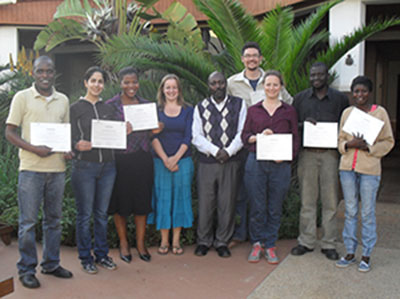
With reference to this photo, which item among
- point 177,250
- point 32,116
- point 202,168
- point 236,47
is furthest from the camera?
point 236,47

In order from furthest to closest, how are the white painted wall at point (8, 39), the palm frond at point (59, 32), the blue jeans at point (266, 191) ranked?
Result: the white painted wall at point (8, 39) < the palm frond at point (59, 32) < the blue jeans at point (266, 191)

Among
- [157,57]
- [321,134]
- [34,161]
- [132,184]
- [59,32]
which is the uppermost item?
[59,32]

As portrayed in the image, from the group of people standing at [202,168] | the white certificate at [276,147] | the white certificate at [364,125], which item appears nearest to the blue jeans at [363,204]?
the group of people standing at [202,168]

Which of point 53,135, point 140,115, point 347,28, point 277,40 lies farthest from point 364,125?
point 347,28

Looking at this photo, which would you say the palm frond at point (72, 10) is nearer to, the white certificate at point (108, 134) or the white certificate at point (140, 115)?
the white certificate at point (140, 115)

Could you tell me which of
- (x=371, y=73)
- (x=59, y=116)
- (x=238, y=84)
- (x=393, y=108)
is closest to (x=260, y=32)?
(x=238, y=84)

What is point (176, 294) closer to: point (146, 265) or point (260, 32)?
point (146, 265)

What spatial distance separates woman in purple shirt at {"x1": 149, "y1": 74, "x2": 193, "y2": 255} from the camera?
16.0 ft

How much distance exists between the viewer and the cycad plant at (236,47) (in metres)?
6.51

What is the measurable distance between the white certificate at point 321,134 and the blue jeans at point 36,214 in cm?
247

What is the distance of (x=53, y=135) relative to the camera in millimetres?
3938

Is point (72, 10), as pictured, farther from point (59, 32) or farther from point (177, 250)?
point (177, 250)

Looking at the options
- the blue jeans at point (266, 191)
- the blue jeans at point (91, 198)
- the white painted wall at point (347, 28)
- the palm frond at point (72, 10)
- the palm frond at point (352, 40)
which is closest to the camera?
the blue jeans at point (91, 198)

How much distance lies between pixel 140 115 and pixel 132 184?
73 cm
